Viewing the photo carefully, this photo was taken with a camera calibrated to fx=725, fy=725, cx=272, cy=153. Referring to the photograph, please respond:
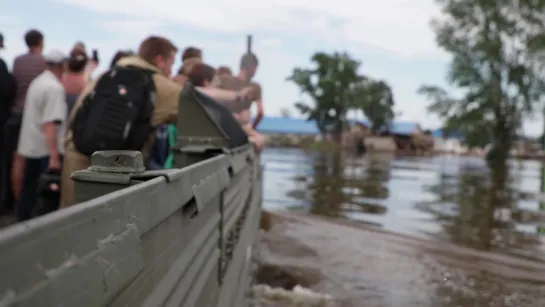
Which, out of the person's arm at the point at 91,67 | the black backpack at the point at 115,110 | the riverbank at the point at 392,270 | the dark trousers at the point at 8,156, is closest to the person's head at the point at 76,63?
the dark trousers at the point at 8,156

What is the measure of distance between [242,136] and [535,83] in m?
47.1

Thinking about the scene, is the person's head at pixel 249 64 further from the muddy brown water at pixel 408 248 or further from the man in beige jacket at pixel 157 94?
the man in beige jacket at pixel 157 94

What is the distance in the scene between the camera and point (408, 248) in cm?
823

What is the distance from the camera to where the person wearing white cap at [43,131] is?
16.7 feet

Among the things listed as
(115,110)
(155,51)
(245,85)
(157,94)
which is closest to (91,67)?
(245,85)

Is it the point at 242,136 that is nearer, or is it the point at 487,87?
the point at 242,136

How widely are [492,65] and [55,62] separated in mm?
46419

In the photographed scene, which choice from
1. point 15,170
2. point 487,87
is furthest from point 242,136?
point 487,87

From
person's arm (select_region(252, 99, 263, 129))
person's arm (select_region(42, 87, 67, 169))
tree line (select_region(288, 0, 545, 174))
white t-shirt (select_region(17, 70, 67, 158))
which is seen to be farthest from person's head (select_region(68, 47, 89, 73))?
tree line (select_region(288, 0, 545, 174))

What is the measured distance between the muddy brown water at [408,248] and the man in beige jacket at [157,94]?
2197 mm

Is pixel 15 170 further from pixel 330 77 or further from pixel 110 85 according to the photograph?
pixel 330 77

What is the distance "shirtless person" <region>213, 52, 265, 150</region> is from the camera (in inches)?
255

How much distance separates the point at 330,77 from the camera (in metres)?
83.8

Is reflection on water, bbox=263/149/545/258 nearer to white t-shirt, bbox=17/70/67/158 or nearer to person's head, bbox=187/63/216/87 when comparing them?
person's head, bbox=187/63/216/87
